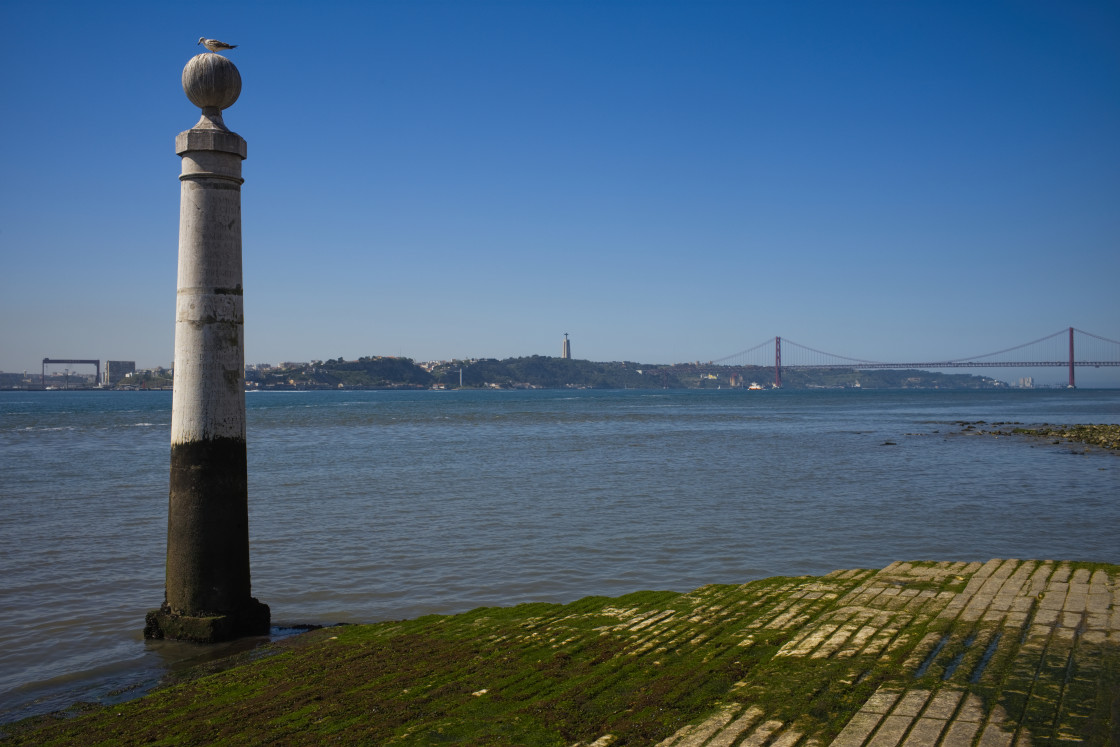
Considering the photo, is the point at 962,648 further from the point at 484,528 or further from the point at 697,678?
the point at 484,528

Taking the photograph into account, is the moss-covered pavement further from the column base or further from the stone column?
the stone column

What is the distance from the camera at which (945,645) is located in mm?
5449

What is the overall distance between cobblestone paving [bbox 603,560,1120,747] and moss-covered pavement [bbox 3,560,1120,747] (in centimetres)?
2

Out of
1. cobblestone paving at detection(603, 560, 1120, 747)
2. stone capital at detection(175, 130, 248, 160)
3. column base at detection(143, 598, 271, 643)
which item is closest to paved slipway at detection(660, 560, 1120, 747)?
cobblestone paving at detection(603, 560, 1120, 747)

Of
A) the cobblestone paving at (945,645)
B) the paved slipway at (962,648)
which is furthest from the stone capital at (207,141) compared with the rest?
the paved slipway at (962,648)

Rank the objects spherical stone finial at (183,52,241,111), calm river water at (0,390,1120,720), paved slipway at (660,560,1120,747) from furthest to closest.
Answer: calm river water at (0,390,1120,720), spherical stone finial at (183,52,241,111), paved slipway at (660,560,1120,747)

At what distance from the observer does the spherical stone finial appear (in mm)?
7469

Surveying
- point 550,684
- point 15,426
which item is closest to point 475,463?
point 550,684

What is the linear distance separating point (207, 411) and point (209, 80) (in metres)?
2.96

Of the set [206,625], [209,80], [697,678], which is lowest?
[206,625]

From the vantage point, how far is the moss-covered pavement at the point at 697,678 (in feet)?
14.1

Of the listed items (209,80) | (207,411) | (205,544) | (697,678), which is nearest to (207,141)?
(209,80)

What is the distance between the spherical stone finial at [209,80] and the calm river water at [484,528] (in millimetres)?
A: 4846

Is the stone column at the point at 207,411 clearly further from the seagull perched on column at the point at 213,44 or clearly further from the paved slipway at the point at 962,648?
the paved slipway at the point at 962,648
